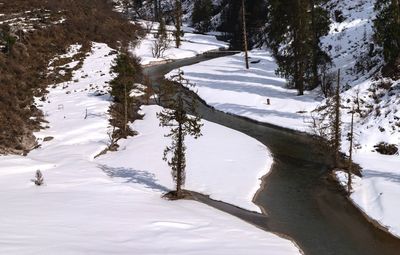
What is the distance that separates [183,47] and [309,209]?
63453 mm

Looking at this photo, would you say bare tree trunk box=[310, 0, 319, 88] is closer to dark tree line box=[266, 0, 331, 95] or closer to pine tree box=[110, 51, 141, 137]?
dark tree line box=[266, 0, 331, 95]

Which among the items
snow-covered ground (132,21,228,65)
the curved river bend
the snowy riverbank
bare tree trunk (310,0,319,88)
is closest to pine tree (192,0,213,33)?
snow-covered ground (132,21,228,65)

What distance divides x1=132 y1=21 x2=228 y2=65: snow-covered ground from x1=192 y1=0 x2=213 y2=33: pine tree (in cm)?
775

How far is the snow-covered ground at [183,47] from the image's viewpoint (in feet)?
248

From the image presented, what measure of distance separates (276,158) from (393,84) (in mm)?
13657

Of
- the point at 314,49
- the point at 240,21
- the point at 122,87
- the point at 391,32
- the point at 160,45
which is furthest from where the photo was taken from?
the point at 240,21

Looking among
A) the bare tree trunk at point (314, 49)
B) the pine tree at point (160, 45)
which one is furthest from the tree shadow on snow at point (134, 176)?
the pine tree at point (160, 45)

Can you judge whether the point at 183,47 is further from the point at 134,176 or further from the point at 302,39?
the point at 134,176

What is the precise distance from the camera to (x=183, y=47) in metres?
85.4

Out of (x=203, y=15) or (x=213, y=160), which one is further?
(x=203, y=15)

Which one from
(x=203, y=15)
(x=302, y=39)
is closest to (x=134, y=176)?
(x=302, y=39)

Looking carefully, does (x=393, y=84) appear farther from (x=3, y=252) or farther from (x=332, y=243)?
(x=3, y=252)

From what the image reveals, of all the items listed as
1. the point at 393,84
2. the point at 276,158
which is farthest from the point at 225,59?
the point at 276,158

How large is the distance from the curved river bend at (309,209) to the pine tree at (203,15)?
246 ft
